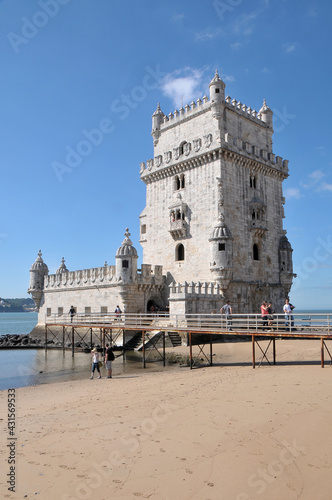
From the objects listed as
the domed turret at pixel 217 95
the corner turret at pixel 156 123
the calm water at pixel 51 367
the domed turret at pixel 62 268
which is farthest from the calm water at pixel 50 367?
the corner turret at pixel 156 123

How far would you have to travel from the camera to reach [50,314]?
131 ft

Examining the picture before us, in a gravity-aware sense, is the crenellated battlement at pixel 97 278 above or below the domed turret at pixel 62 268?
below

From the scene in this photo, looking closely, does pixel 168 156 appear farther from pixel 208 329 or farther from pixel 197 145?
pixel 208 329

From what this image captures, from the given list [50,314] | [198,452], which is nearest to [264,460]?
[198,452]

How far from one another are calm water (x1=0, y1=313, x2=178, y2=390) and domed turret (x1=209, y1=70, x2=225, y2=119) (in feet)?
63.2

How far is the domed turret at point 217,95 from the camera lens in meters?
30.5

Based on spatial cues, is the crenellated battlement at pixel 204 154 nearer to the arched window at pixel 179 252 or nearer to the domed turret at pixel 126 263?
the arched window at pixel 179 252

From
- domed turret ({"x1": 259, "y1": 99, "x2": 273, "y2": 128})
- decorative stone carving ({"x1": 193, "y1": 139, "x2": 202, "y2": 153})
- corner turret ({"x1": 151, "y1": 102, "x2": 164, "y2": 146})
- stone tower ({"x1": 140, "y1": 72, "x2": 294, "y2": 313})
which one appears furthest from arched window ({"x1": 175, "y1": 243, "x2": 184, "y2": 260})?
domed turret ({"x1": 259, "y1": 99, "x2": 273, "y2": 128})

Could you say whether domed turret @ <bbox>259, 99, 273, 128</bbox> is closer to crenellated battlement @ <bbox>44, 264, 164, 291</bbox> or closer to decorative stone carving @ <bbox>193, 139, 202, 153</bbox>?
decorative stone carving @ <bbox>193, 139, 202, 153</bbox>

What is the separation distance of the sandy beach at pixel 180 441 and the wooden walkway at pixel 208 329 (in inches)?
133

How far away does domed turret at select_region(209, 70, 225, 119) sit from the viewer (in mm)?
30500

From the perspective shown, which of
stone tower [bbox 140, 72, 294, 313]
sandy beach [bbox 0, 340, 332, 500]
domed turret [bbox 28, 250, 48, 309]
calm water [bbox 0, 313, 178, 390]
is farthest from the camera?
domed turret [bbox 28, 250, 48, 309]

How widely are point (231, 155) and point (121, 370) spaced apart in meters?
18.1

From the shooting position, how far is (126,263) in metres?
30.0
